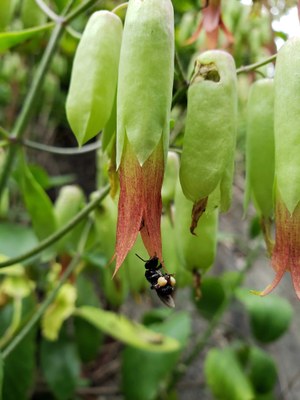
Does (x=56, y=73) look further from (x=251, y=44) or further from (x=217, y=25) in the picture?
(x=217, y=25)

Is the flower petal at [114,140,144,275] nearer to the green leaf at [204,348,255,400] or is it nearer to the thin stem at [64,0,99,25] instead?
the thin stem at [64,0,99,25]

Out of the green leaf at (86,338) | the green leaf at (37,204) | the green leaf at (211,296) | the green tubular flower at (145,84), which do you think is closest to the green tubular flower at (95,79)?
the green tubular flower at (145,84)

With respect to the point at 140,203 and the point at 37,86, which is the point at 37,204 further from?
the point at 140,203

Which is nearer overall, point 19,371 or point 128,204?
point 128,204

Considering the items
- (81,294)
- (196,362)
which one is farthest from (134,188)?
(196,362)

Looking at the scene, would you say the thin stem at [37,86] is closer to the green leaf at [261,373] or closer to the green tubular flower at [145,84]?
the green tubular flower at [145,84]

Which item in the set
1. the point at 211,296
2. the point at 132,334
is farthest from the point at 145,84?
the point at 211,296
